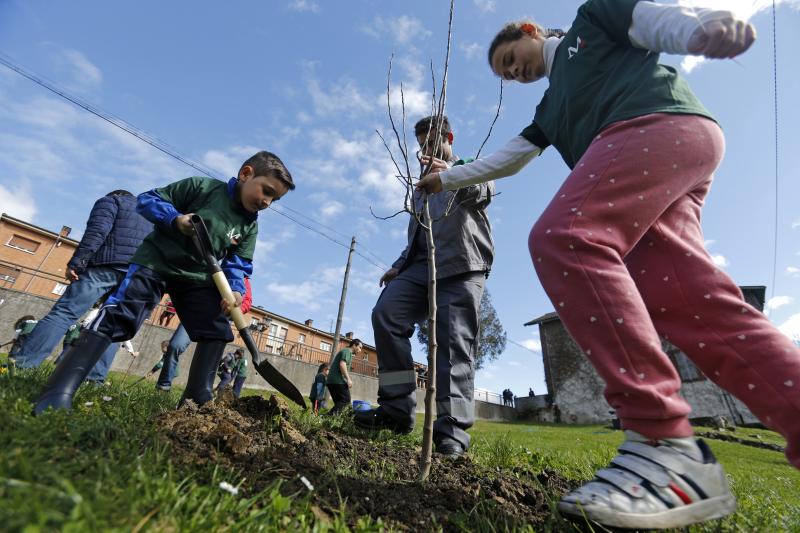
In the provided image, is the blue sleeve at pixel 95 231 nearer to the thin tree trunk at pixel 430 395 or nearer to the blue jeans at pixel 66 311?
the blue jeans at pixel 66 311

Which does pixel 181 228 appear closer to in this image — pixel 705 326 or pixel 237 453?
pixel 237 453

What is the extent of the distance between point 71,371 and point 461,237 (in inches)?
94.3

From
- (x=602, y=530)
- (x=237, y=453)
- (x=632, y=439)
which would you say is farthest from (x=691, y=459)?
(x=237, y=453)

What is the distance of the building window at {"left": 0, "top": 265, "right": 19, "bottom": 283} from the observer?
1805 centimetres

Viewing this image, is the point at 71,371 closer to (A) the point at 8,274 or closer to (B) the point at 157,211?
(B) the point at 157,211

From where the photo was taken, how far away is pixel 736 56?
48.3 inches

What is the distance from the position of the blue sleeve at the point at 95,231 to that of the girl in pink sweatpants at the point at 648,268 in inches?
177

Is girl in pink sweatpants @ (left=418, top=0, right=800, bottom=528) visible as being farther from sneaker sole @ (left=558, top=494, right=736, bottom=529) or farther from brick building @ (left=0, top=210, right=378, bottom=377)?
brick building @ (left=0, top=210, right=378, bottom=377)

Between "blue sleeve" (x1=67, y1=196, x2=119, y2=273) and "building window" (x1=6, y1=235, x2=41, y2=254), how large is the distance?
3173 centimetres

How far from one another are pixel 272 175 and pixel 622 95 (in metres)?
2.30

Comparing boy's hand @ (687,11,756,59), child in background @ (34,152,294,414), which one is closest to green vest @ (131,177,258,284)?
child in background @ (34,152,294,414)

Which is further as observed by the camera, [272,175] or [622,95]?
[272,175]

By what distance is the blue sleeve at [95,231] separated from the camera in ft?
13.3

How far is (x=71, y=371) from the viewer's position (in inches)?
71.8
